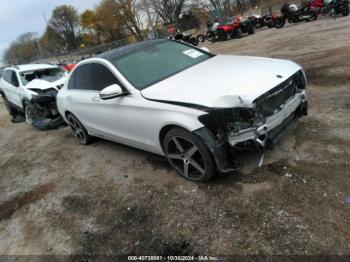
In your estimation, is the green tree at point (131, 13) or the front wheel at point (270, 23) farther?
the green tree at point (131, 13)

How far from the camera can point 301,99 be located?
371cm

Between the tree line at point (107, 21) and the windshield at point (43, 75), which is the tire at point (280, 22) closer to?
the windshield at point (43, 75)

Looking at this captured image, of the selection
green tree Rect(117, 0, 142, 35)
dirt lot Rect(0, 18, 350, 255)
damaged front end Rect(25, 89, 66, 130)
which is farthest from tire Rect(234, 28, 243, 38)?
green tree Rect(117, 0, 142, 35)

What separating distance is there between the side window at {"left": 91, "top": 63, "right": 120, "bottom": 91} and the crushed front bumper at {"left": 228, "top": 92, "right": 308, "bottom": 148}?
189cm

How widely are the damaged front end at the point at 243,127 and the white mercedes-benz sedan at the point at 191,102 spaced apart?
0.03 feet

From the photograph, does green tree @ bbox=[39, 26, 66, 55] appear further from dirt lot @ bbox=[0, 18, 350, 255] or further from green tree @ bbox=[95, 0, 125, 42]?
dirt lot @ bbox=[0, 18, 350, 255]

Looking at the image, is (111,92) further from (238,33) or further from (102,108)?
(238,33)

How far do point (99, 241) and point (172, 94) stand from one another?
5.87 feet

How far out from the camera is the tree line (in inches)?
1598

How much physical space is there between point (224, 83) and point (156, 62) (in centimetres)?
134

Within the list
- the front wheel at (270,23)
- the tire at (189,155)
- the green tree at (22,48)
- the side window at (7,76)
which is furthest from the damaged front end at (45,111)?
the green tree at (22,48)

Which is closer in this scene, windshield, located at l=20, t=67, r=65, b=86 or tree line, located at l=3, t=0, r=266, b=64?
windshield, located at l=20, t=67, r=65, b=86

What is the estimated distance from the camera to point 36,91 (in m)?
7.73

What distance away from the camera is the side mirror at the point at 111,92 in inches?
146
